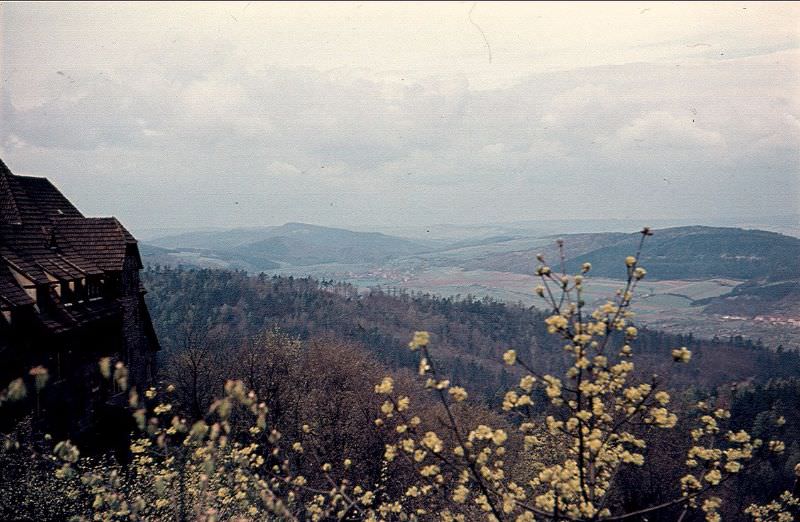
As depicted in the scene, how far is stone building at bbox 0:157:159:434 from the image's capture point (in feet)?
80.4

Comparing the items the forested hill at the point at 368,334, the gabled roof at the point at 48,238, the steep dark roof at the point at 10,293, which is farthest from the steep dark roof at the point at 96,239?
the forested hill at the point at 368,334

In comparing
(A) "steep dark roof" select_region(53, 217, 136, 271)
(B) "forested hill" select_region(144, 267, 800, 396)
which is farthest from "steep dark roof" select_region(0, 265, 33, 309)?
(B) "forested hill" select_region(144, 267, 800, 396)

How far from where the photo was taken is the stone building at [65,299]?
24516 mm

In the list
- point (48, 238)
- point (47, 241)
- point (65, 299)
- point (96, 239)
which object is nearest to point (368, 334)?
point (96, 239)

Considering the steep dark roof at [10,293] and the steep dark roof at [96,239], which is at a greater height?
the steep dark roof at [96,239]

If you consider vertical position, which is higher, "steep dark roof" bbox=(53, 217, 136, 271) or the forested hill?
"steep dark roof" bbox=(53, 217, 136, 271)

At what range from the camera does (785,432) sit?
83188mm

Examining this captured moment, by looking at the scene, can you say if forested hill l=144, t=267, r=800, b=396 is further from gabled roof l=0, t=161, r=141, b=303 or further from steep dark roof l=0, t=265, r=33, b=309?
steep dark roof l=0, t=265, r=33, b=309

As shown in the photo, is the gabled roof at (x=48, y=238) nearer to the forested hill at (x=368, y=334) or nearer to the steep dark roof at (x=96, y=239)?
the steep dark roof at (x=96, y=239)

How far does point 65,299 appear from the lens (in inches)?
1076

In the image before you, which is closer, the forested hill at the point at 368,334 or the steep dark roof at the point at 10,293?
the steep dark roof at the point at 10,293

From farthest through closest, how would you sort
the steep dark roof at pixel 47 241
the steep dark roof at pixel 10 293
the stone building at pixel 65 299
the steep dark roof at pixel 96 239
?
the steep dark roof at pixel 96 239 < the steep dark roof at pixel 47 241 < the stone building at pixel 65 299 < the steep dark roof at pixel 10 293

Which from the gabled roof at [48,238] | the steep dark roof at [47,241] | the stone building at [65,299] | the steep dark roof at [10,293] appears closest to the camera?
the steep dark roof at [10,293]

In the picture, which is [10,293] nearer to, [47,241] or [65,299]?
[65,299]
